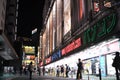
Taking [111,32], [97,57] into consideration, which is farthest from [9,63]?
[111,32]

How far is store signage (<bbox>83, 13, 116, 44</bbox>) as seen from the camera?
798 inches

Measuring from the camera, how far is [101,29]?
22500 mm

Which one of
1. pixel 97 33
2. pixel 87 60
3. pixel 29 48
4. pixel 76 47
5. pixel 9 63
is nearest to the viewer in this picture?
pixel 97 33

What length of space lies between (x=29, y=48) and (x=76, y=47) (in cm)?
13690

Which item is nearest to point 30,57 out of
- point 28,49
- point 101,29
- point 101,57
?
point 28,49

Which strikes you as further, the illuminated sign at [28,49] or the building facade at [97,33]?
the illuminated sign at [28,49]

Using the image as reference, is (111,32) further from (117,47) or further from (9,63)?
(9,63)

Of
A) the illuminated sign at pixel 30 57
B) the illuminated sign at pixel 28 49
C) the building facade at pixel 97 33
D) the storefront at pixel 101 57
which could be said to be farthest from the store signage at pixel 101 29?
the illuminated sign at pixel 30 57

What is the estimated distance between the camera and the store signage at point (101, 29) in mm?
20258

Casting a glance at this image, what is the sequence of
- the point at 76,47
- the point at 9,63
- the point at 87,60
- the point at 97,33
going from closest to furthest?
the point at 97,33 < the point at 87,60 < the point at 76,47 < the point at 9,63

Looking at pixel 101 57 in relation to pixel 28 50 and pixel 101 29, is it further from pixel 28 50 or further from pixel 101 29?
pixel 28 50

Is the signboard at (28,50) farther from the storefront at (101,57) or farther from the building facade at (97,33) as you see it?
the storefront at (101,57)

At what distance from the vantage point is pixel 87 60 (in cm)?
3034

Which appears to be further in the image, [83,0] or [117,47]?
[83,0]
